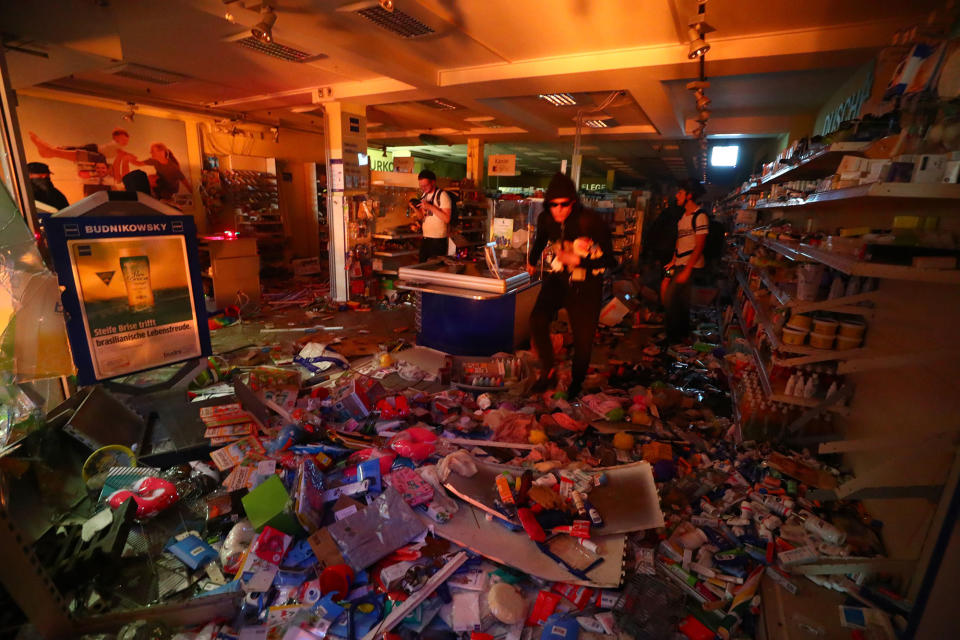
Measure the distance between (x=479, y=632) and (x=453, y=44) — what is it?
18.2 feet

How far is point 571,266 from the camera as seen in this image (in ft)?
13.5

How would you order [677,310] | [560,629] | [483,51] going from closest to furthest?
[560,629]
[483,51]
[677,310]

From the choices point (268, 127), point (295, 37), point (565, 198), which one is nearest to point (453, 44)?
point (295, 37)

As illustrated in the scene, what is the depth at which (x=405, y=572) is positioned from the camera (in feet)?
7.64

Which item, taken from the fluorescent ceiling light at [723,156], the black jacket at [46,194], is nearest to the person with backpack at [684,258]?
the black jacket at [46,194]

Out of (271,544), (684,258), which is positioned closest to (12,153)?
(271,544)

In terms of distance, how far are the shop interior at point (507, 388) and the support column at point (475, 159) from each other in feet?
15.7

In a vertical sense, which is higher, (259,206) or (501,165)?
(501,165)

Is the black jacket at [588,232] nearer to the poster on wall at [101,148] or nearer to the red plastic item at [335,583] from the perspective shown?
the red plastic item at [335,583]

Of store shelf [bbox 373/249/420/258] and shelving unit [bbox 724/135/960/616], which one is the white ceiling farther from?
store shelf [bbox 373/249/420/258]

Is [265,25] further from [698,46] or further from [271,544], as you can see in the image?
[271,544]

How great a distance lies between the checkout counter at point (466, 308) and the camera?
5066mm

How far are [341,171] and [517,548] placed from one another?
7.20 m

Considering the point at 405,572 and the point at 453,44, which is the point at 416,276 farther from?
the point at 405,572
